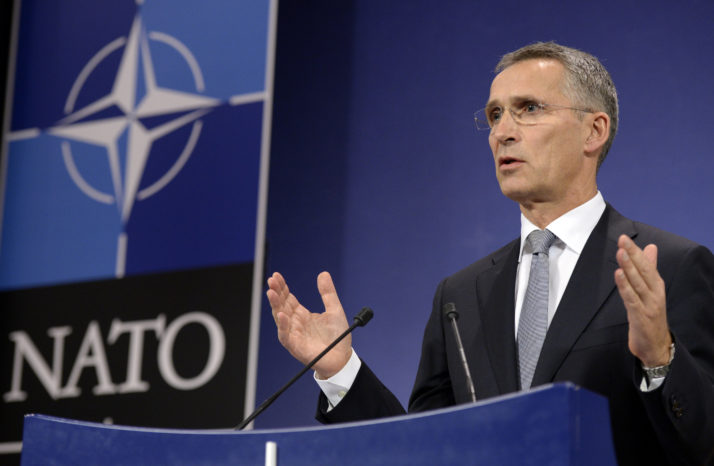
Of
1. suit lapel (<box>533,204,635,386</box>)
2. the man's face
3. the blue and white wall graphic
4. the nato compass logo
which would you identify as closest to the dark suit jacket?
suit lapel (<box>533,204,635,386</box>)

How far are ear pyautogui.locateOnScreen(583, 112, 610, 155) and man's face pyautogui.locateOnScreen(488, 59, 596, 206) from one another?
0.05 ft

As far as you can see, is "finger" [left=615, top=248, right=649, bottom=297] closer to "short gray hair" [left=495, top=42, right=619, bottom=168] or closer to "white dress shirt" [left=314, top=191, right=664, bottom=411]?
"white dress shirt" [left=314, top=191, right=664, bottom=411]

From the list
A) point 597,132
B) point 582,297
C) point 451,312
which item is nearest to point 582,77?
point 597,132

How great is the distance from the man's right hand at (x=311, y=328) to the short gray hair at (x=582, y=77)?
28.6 inches

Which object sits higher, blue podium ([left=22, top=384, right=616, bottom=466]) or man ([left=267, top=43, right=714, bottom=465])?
man ([left=267, top=43, right=714, bottom=465])

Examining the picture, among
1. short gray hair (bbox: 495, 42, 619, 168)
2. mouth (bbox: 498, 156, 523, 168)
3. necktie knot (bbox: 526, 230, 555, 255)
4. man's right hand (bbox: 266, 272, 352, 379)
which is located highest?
short gray hair (bbox: 495, 42, 619, 168)

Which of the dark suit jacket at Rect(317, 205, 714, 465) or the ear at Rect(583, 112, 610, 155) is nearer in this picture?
the dark suit jacket at Rect(317, 205, 714, 465)

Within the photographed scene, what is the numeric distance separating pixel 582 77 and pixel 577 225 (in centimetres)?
38

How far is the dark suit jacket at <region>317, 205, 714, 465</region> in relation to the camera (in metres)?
1.66

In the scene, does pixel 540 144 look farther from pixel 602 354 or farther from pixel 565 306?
pixel 602 354

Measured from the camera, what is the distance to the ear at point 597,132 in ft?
7.68

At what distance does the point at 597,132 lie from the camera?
2.36 m

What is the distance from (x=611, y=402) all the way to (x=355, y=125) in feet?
7.30

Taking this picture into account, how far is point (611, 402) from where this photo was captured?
73.5 inches
